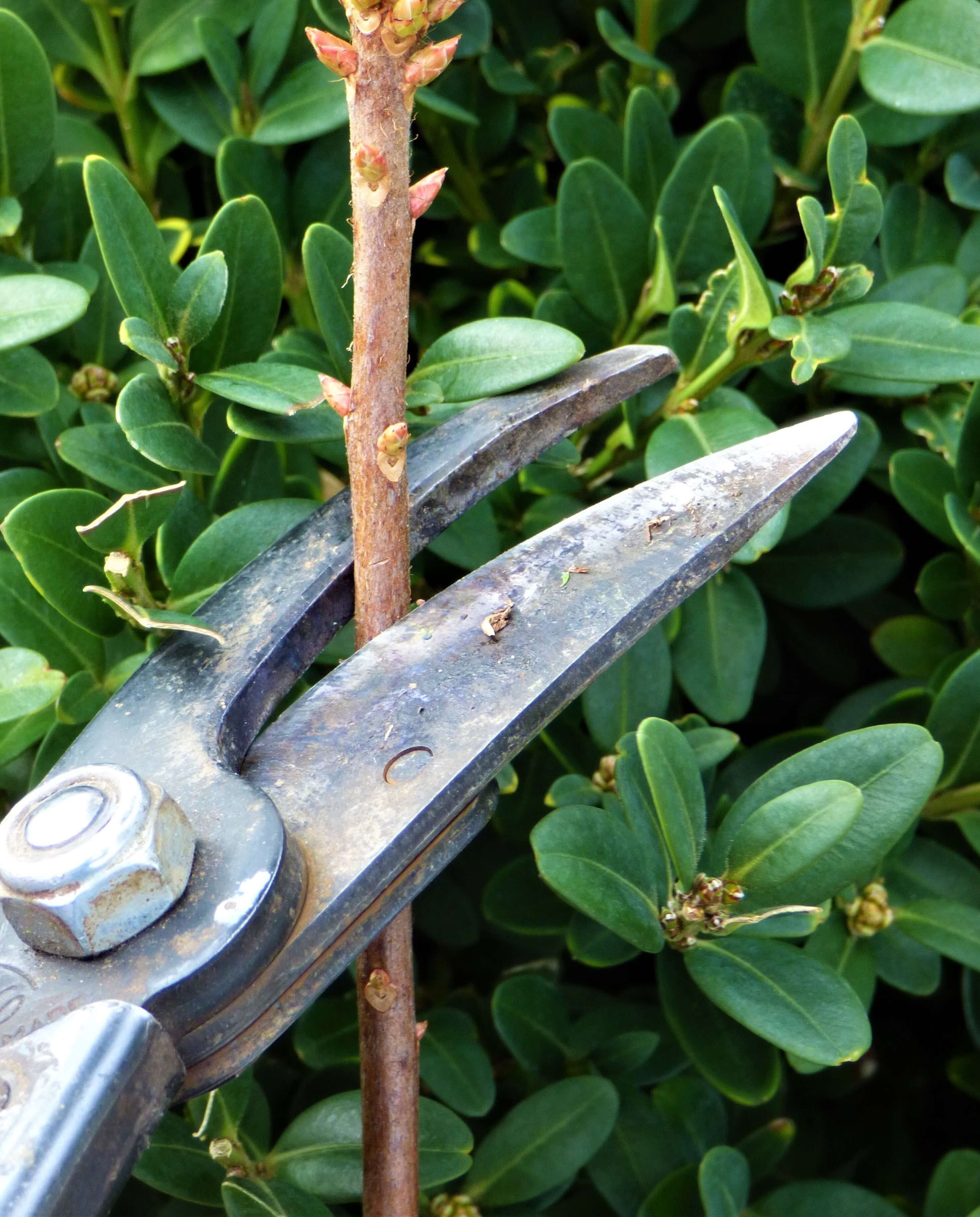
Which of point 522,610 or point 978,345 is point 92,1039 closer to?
point 522,610

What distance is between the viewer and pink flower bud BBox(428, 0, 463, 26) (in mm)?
660

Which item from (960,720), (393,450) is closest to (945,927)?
(960,720)

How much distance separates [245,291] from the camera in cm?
90

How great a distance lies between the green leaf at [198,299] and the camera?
834mm

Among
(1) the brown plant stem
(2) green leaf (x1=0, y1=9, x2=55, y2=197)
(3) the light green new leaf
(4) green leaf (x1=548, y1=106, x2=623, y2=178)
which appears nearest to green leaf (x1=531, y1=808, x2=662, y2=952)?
(1) the brown plant stem

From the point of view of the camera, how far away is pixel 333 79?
1.02m

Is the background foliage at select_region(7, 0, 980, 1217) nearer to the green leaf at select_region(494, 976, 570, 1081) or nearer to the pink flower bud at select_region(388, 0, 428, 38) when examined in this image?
the green leaf at select_region(494, 976, 570, 1081)

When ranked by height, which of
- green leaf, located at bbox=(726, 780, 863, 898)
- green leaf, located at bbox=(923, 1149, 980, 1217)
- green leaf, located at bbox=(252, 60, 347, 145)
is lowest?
green leaf, located at bbox=(923, 1149, 980, 1217)

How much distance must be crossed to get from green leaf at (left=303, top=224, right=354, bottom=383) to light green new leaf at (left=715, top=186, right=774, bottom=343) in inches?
10.9

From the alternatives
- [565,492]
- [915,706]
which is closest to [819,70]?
[565,492]

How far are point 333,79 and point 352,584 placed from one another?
1.64 feet

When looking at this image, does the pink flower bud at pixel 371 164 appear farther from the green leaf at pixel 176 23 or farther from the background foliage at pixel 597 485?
the green leaf at pixel 176 23

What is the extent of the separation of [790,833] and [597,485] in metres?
0.38

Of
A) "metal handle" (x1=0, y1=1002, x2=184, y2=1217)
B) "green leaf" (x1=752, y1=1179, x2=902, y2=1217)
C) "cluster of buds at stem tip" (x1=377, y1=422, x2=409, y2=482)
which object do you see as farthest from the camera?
"green leaf" (x1=752, y1=1179, x2=902, y2=1217)
